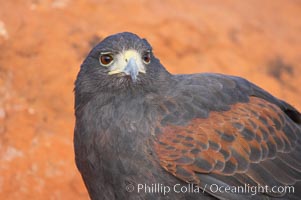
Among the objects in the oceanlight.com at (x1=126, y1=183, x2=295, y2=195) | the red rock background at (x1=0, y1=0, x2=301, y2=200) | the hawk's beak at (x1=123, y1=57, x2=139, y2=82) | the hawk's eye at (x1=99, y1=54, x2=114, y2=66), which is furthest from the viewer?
the red rock background at (x1=0, y1=0, x2=301, y2=200)

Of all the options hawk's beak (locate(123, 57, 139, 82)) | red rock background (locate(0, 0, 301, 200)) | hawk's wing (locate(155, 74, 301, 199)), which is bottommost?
hawk's wing (locate(155, 74, 301, 199))

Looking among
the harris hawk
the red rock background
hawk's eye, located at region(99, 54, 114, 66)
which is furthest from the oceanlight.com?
the red rock background

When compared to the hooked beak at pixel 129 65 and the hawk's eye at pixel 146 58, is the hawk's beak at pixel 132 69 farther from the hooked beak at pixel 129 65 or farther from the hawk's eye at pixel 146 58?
the hawk's eye at pixel 146 58

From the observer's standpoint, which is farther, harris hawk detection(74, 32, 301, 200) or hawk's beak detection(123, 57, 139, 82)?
harris hawk detection(74, 32, 301, 200)

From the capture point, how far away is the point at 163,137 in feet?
24.6

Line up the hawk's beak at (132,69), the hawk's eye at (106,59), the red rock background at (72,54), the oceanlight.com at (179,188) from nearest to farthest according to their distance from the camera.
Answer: the hawk's beak at (132,69), the oceanlight.com at (179,188), the hawk's eye at (106,59), the red rock background at (72,54)

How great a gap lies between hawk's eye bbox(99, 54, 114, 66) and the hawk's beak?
22 centimetres

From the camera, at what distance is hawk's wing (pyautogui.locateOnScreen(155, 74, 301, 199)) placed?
24.5 ft

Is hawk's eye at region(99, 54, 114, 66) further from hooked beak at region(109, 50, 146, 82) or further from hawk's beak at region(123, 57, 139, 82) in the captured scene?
hawk's beak at region(123, 57, 139, 82)

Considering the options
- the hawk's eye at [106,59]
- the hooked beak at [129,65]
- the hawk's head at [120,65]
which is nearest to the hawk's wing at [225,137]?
the hawk's head at [120,65]

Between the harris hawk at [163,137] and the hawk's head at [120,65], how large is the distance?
1 cm

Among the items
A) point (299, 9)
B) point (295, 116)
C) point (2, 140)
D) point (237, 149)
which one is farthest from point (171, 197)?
point (299, 9)

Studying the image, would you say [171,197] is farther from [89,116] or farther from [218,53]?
[218,53]

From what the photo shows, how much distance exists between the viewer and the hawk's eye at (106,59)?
7.55 metres
